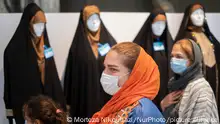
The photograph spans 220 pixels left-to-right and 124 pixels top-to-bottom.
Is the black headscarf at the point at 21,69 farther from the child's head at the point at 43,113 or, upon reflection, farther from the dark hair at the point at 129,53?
the dark hair at the point at 129,53

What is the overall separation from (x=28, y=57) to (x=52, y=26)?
622mm

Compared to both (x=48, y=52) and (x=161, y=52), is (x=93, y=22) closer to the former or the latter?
(x=48, y=52)

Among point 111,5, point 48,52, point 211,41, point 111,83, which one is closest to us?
point 111,83

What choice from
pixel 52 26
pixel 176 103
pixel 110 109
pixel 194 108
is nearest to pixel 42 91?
pixel 52 26

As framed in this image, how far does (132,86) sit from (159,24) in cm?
234

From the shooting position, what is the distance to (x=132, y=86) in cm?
148

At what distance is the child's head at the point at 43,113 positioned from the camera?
1900mm

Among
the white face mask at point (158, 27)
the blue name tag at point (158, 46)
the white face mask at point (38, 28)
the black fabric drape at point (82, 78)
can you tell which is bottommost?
the black fabric drape at point (82, 78)

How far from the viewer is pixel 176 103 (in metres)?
2.40

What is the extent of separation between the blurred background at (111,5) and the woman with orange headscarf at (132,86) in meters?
2.42

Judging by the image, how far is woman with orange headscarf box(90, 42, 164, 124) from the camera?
4.70 ft

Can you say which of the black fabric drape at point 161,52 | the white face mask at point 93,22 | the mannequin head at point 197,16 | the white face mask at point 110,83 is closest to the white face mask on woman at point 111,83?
the white face mask at point 110,83

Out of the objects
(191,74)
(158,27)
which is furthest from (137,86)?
(158,27)

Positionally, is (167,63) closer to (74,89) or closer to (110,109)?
(74,89)
